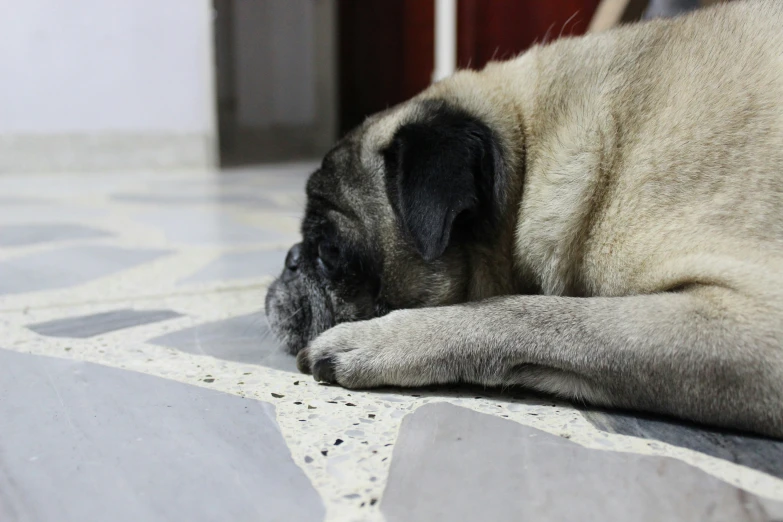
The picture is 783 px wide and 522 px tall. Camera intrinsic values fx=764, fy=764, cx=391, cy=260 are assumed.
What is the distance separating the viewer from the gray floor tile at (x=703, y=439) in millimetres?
1193

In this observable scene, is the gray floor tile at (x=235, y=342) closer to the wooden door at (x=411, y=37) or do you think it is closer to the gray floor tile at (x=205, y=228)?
the gray floor tile at (x=205, y=228)

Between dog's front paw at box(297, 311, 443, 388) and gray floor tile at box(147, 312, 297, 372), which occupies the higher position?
dog's front paw at box(297, 311, 443, 388)

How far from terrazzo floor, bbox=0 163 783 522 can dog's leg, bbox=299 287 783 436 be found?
0.13 ft

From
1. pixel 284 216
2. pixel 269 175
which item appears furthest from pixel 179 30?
pixel 284 216

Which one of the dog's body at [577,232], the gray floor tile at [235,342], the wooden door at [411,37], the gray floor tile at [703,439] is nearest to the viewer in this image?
the gray floor tile at [703,439]

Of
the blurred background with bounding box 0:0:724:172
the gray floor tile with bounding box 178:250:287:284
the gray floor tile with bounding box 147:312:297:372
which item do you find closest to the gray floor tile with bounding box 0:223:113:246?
the gray floor tile with bounding box 178:250:287:284

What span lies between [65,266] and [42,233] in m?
0.75

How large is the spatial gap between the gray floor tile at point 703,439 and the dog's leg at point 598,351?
0.02 metres

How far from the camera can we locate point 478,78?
6.16 feet

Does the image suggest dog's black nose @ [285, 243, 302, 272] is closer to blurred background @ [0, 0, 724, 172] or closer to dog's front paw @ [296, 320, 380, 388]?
dog's front paw @ [296, 320, 380, 388]

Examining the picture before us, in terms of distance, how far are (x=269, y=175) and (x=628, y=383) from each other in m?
4.82

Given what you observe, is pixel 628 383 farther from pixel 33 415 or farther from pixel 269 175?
pixel 269 175

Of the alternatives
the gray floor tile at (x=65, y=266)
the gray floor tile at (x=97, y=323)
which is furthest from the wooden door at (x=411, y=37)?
the gray floor tile at (x=97, y=323)

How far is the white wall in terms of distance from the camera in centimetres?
553
